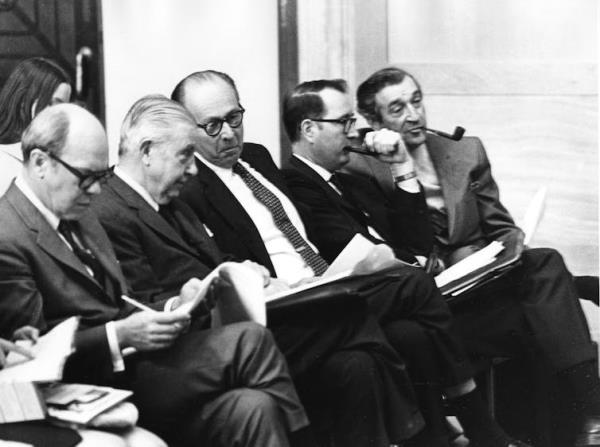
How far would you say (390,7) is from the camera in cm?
561

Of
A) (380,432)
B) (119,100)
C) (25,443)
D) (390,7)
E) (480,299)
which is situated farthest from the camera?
(390,7)

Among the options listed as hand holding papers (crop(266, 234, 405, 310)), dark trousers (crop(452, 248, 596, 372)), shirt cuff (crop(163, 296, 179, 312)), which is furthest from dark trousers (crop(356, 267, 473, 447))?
shirt cuff (crop(163, 296, 179, 312))

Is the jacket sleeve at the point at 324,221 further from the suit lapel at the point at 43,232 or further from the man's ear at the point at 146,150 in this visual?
the suit lapel at the point at 43,232

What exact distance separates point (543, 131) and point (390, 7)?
93cm

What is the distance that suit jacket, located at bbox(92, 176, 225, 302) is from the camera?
376 centimetres

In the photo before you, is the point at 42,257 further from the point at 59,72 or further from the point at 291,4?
the point at 291,4

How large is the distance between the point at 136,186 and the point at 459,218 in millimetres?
1497

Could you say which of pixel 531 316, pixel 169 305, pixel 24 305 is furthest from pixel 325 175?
pixel 24 305

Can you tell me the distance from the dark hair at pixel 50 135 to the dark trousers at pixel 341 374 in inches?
33.4

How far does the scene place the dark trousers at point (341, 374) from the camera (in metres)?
3.82

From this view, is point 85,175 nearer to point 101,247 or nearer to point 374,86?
point 101,247

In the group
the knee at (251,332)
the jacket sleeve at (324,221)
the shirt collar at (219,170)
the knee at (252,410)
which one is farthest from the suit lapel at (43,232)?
the jacket sleeve at (324,221)

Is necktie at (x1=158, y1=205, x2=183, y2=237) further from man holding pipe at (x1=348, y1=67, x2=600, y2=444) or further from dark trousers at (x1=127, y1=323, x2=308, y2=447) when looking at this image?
man holding pipe at (x1=348, y1=67, x2=600, y2=444)

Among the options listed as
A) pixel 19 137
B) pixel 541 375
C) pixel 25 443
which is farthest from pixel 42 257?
pixel 541 375
